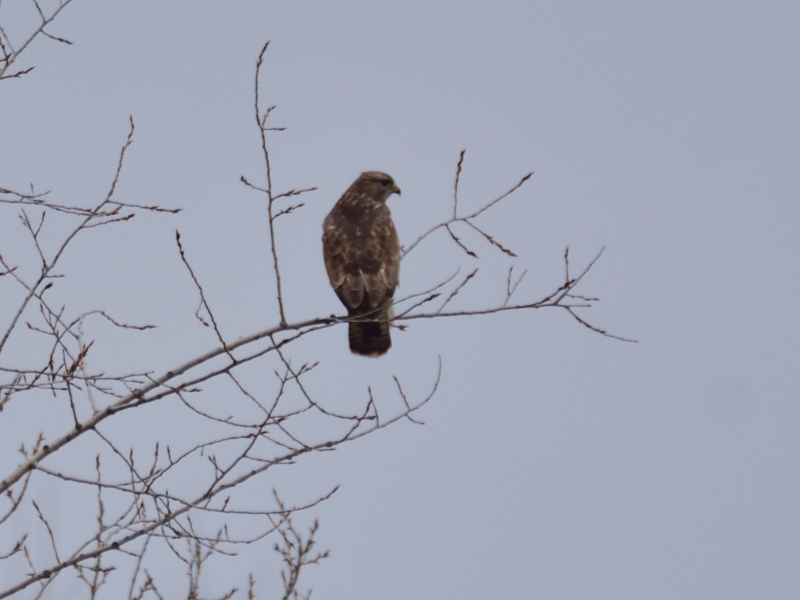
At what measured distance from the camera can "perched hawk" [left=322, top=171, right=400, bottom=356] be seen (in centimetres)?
657

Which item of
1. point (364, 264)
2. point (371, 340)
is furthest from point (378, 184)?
point (371, 340)

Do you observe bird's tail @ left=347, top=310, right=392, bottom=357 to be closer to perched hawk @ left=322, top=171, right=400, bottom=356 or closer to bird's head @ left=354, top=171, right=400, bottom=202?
perched hawk @ left=322, top=171, right=400, bottom=356

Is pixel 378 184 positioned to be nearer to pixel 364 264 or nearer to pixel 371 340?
pixel 364 264

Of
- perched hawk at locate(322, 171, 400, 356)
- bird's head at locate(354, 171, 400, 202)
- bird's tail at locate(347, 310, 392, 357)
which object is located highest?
bird's head at locate(354, 171, 400, 202)

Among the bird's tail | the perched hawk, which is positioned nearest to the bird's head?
the perched hawk

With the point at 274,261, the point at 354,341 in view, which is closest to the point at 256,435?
the point at 274,261

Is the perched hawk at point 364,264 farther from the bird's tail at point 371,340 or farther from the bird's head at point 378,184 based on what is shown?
the bird's head at point 378,184

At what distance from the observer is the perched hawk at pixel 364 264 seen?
21.5 feet

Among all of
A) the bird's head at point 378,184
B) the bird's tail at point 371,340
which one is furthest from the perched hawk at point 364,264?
the bird's head at point 378,184

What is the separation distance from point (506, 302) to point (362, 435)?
2.91 feet

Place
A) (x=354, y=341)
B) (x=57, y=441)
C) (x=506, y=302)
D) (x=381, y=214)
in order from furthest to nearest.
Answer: (x=381, y=214) → (x=354, y=341) → (x=506, y=302) → (x=57, y=441)

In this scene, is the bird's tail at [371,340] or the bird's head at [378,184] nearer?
the bird's tail at [371,340]

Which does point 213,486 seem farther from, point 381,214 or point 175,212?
point 381,214

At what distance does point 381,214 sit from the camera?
24.0 feet
